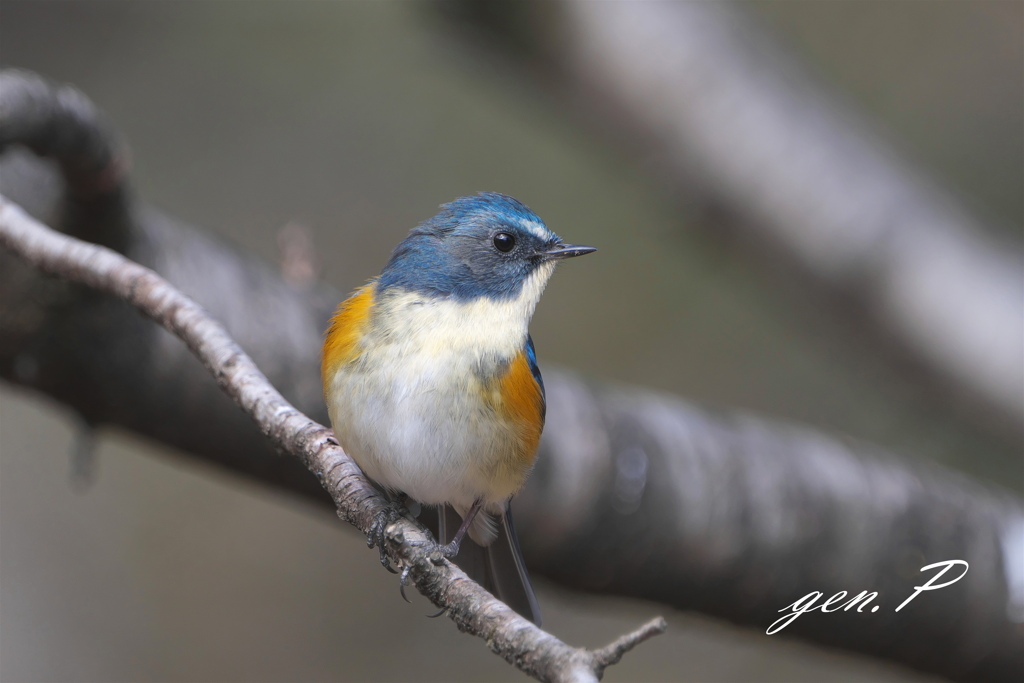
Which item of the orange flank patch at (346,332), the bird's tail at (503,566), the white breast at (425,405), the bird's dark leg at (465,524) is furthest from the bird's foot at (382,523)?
the bird's tail at (503,566)

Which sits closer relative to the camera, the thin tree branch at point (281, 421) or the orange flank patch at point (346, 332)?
the thin tree branch at point (281, 421)

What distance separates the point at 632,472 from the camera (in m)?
3.10

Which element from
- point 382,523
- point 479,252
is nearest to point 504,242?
point 479,252

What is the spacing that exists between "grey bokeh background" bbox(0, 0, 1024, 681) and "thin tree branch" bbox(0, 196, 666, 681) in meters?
2.89

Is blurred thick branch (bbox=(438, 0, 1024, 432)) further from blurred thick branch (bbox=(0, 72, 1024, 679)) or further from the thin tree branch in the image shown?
the thin tree branch

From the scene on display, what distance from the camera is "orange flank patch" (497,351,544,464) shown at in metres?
2.05

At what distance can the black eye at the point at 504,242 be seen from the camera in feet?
7.65

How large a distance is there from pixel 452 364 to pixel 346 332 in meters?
0.33

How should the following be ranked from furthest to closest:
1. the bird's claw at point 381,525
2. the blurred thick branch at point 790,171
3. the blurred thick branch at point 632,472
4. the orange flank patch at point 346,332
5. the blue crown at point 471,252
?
the blurred thick branch at point 790,171
the blurred thick branch at point 632,472
the blue crown at point 471,252
the orange flank patch at point 346,332
the bird's claw at point 381,525

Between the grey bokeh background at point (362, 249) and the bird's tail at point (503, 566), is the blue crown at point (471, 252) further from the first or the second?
the grey bokeh background at point (362, 249)

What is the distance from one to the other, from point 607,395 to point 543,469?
444 millimetres
